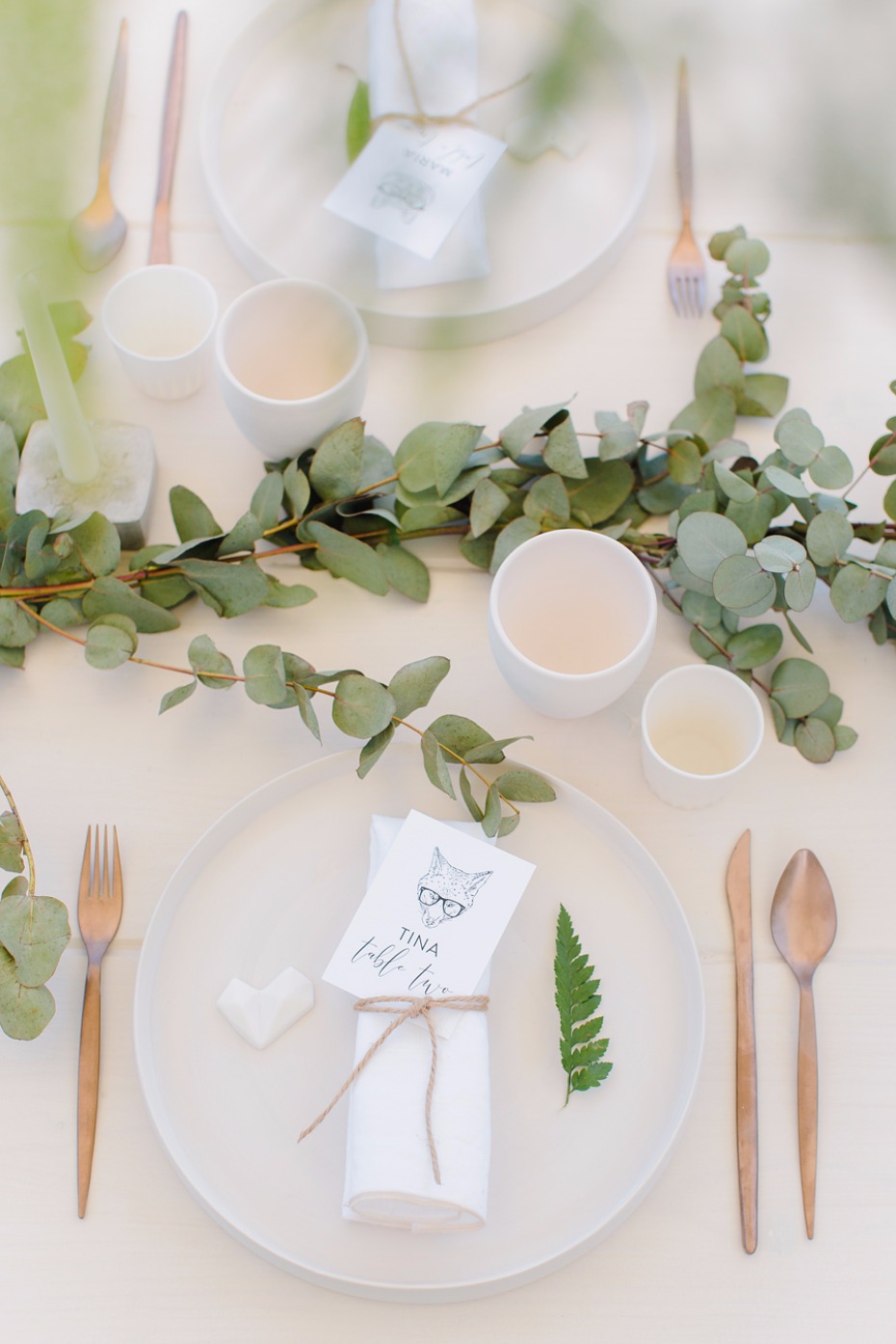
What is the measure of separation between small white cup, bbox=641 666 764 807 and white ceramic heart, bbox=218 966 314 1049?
305mm

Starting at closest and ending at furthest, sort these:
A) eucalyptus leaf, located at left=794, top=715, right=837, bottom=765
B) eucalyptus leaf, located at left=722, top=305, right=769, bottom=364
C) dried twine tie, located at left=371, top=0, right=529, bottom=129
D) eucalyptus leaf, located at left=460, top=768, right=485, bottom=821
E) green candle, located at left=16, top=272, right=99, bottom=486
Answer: dried twine tie, located at left=371, top=0, right=529, bottom=129 → green candle, located at left=16, top=272, right=99, bottom=486 → eucalyptus leaf, located at left=460, top=768, right=485, bottom=821 → eucalyptus leaf, located at left=794, top=715, right=837, bottom=765 → eucalyptus leaf, located at left=722, top=305, right=769, bottom=364

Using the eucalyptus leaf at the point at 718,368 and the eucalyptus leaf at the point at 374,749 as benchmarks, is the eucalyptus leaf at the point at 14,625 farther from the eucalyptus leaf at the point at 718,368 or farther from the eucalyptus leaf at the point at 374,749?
the eucalyptus leaf at the point at 718,368

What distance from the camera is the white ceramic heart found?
2.30 feet

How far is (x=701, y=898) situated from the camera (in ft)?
2.55

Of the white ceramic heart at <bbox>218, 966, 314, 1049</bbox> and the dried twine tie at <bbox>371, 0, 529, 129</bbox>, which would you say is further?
the white ceramic heart at <bbox>218, 966, 314, 1049</bbox>

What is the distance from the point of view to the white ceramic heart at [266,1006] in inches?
27.6

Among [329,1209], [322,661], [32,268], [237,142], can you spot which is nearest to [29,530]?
[322,661]

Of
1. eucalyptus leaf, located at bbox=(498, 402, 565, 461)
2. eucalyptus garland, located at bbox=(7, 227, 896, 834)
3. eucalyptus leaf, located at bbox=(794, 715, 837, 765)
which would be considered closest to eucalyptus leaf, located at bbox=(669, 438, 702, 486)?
eucalyptus garland, located at bbox=(7, 227, 896, 834)

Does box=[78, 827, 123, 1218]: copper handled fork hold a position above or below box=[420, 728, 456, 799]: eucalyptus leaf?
below

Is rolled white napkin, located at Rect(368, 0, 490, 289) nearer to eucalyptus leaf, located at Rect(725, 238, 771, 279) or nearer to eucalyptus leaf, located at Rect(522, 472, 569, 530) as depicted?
eucalyptus leaf, located at Rect(522, 472, 569, 530)

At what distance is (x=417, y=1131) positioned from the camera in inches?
25.0

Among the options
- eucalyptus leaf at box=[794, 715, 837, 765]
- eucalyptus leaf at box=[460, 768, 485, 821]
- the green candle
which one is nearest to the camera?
the green candle

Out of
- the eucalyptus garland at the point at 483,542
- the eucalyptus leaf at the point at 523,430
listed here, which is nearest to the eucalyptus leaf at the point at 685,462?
the eucalyptus garland at the point at 483,542

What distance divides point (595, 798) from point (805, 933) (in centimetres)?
18
